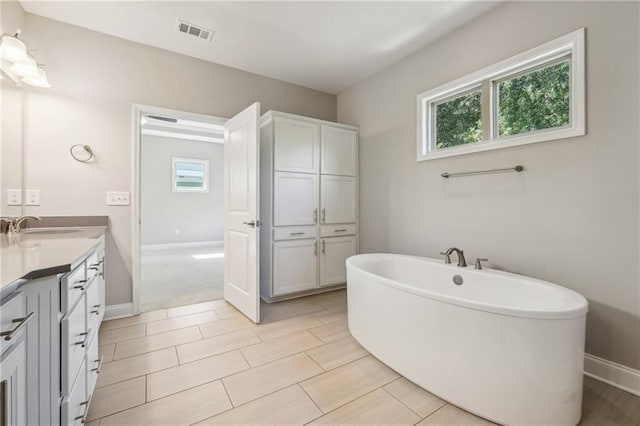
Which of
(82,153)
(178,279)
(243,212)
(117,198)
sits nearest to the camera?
(82,153)

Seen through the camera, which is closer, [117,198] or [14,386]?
[14,386]

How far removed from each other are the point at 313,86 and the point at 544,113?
2637mm

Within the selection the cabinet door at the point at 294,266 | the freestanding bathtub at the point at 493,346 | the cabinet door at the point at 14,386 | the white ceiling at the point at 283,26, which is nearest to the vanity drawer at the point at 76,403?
the cabinet door at the point at 14,386

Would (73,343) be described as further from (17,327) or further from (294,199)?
(294,199)

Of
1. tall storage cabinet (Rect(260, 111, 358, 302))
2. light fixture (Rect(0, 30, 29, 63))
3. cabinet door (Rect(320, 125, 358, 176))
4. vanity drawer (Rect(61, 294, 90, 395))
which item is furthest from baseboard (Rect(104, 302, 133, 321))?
cabinet door (Rect(320, 125, 358, 176))

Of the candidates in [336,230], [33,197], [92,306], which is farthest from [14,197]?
[336,230]

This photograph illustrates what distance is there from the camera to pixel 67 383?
3.38ft

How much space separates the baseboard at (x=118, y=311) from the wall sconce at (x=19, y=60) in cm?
196

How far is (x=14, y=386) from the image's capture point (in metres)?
0.80

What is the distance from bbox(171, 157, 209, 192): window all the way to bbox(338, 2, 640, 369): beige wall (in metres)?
5.74

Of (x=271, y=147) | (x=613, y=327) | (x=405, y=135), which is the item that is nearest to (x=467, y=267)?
(x=613, y=327)

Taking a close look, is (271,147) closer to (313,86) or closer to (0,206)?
(313,86)

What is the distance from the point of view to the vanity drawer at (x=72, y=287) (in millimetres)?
1034

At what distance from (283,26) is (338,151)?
1.44 meters
